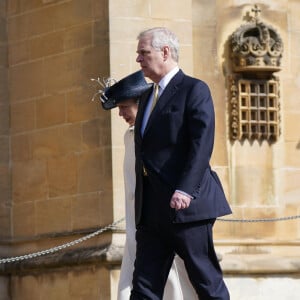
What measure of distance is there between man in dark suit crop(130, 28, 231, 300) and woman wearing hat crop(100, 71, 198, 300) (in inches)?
46.6

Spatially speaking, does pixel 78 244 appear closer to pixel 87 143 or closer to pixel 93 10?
pixel 87 143

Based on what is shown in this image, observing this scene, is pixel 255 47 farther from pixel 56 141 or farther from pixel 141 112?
pixel 141 112

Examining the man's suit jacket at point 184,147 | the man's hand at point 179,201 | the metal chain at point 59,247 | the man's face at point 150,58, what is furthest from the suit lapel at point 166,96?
the metal chain at point 59,247

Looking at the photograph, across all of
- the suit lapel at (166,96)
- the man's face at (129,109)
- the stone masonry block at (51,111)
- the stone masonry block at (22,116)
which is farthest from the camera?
the stone masonry block at (22,116)

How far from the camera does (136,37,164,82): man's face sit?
26.2ft

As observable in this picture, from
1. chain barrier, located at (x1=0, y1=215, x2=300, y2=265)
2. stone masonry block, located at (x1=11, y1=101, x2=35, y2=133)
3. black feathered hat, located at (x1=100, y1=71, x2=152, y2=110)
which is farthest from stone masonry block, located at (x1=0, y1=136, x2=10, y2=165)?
black feathered hat, located at (x1=100, y1=71, x2=152, y2=110)

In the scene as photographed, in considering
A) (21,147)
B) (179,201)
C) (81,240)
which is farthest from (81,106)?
(179,201)

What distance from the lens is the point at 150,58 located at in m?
8.01

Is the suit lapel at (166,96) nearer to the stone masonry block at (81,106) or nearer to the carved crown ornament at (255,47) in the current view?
the stone masonry block at (81,106)

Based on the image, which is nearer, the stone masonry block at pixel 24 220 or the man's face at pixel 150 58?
the man's face at pixel 150 58

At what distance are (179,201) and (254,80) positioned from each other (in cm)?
504

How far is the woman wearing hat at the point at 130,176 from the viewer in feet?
30.3

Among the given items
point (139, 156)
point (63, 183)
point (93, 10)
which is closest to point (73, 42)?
point (93, 10)

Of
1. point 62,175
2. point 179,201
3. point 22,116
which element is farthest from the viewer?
point 22,116
